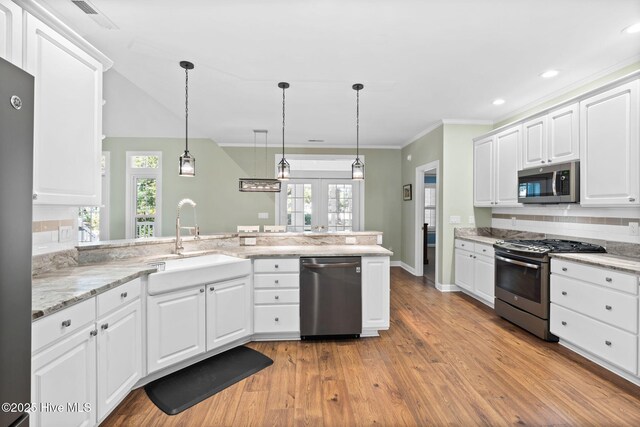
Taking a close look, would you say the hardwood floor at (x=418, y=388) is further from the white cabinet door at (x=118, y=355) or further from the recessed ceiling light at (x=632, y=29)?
the recessed ceiling light at (x=632, y=29)

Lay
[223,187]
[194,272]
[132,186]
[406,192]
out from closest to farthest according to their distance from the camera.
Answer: [194,272] → [132,186] → [406,192] → [223,187]

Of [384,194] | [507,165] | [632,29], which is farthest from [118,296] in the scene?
[384,194]

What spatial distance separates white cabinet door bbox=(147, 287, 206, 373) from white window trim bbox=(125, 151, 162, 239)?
14.0 ft

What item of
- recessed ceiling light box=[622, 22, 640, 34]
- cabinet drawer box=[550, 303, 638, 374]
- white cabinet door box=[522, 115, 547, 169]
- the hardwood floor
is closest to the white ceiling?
recessed ceiling light box=[622, 22, 640, 34]

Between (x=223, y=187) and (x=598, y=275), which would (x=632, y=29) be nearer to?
(x=598, y=275)

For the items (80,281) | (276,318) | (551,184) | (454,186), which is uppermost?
(454,186)

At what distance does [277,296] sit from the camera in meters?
2.87

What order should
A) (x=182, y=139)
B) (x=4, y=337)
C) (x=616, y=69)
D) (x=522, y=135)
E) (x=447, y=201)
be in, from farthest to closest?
1. (x=182, y=139)
2. (x=447, y=201)
3. (x=522, y=135)
4. (x=616, y=69)
5. (x=4, y=337)

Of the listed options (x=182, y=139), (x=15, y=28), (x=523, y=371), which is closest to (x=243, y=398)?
(x=523, y=371)

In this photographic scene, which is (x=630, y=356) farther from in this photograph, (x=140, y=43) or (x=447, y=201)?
(x=140, y=43)

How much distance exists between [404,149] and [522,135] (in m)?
2.85

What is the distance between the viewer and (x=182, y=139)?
5988 mm

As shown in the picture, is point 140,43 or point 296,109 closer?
point 140,43

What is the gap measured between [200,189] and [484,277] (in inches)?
213
